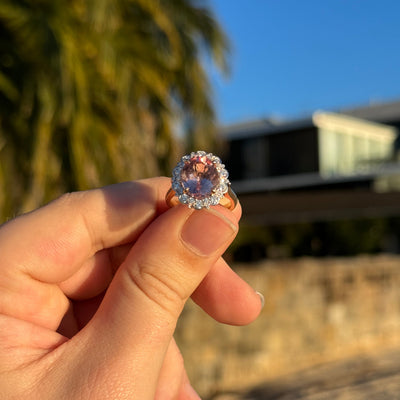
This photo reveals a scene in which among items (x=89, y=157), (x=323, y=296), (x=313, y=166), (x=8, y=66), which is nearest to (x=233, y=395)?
(x=323, y=296)

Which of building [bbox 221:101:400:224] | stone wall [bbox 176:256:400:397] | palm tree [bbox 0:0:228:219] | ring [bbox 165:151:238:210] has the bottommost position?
building [bbox 221:101:400:224]

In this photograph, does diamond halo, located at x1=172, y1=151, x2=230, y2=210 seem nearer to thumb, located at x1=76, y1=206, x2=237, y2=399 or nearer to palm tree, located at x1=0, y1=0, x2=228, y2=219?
thumb, located at x1=76, y1=206, x2=237, y2=399

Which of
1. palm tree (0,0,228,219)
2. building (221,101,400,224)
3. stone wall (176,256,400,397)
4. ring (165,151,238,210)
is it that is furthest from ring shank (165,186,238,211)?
building (221,101,400,224)

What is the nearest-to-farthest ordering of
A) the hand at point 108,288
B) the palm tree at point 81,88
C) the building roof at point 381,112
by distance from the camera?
1. the hand at point 108,288
2. the palm tree at point 81,88
3. the building roof at point 381,112

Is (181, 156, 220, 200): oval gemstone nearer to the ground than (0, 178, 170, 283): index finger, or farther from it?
farther from it

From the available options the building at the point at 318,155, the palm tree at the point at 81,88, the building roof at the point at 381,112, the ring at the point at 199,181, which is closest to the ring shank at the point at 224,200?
the ring at the point at 199,181

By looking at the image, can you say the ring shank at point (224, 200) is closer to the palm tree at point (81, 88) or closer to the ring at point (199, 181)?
the ring at point (199, 181)

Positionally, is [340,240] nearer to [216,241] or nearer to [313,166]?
[313,166]
